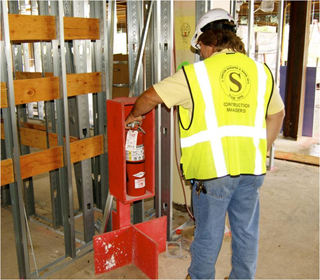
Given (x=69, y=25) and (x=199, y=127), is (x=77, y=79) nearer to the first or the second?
(x=69, y=25)

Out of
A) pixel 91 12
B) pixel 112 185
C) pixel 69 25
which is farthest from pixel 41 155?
pixel 91 12

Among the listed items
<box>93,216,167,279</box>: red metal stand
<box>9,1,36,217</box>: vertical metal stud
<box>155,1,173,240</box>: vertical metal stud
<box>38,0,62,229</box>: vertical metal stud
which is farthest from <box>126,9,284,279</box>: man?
<box>9,1,36,217</box>: vertical metal stud

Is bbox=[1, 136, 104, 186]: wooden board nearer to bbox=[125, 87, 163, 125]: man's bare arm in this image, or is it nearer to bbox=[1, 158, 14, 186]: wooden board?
bbox=[1, 158, 14, 186]: wooden board

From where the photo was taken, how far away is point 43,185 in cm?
425

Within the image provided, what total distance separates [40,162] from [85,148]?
0.38 m

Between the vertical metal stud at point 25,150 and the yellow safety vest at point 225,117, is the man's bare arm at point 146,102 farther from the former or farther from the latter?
the vertical metal stud at point 25,150

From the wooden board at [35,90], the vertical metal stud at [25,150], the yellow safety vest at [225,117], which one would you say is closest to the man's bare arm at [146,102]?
the yellow safety vest at [225,117]

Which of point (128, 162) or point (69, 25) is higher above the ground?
point (69, 25)

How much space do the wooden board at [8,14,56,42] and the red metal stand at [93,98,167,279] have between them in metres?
0.59

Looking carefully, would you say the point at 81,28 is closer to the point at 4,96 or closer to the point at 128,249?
A: the point at 4,96

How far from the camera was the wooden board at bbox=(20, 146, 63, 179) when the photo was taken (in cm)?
230

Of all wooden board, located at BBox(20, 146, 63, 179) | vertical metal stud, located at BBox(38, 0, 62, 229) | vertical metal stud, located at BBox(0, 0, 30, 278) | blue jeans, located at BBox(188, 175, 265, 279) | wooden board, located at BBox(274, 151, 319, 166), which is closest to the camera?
blue jeans, located at BBox(188, 175, 265, 279)

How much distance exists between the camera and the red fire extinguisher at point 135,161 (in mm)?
2410

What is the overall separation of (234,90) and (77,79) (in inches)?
47.8
